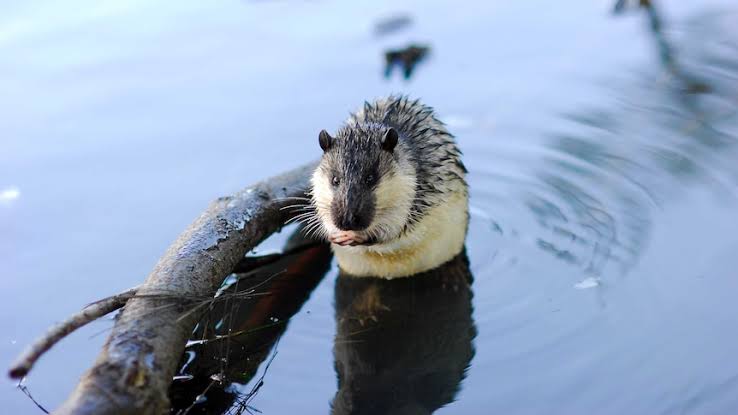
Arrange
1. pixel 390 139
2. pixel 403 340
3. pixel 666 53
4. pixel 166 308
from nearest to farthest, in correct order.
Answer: pixel 166 308, pixel 403 340, pixel 390 139, pixel 666 53

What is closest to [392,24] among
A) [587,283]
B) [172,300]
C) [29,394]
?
[587,283]

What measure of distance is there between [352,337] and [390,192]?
0.92 meters

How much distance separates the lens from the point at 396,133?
6.19 meters

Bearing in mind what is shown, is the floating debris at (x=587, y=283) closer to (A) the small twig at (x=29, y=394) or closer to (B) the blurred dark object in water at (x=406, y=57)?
(A) the small twig at (x=29, y=394)

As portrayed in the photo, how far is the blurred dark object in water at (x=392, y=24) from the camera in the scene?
10.2m

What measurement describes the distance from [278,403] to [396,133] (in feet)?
6.04

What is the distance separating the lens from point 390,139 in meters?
6.17

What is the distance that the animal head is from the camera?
6.04 metres

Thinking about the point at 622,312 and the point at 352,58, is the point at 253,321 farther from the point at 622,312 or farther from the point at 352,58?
the point at 352,58

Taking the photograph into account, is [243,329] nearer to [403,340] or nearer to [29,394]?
[403,340]

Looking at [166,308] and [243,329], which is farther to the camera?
[243,329]

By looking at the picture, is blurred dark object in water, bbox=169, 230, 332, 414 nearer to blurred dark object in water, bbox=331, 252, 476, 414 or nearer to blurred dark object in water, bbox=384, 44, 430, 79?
blurred dark object in water, bbox=331, 252, 476, 414

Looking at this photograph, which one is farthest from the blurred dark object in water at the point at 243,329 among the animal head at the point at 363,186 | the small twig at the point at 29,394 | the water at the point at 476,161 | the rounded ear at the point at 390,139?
the rounded ear at the point at 390,139

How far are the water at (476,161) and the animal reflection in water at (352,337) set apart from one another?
0.11m
